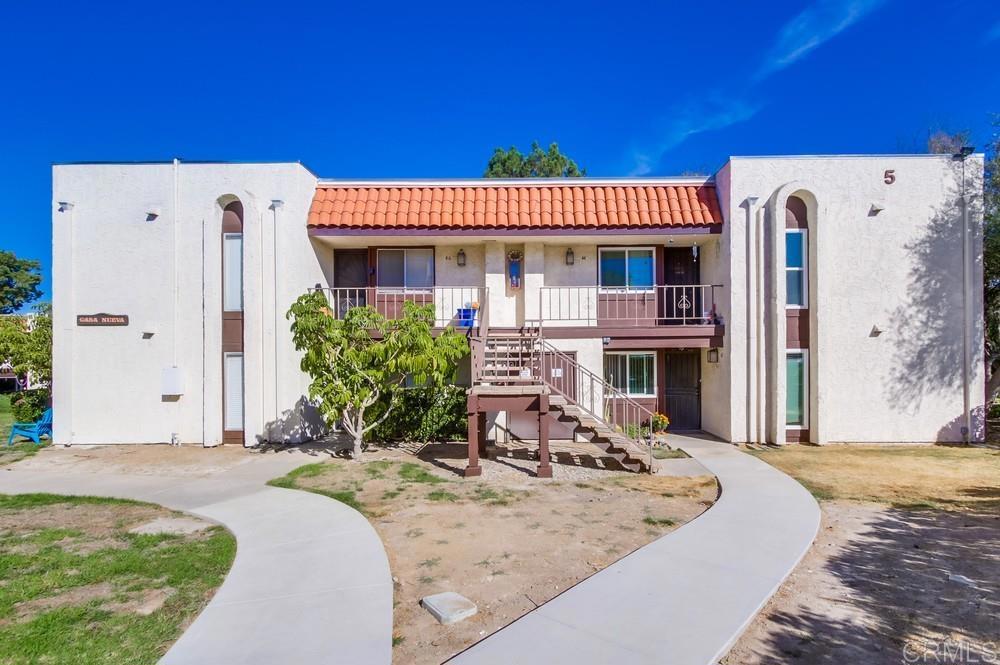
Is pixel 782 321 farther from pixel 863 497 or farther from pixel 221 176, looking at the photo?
pixel 221 176

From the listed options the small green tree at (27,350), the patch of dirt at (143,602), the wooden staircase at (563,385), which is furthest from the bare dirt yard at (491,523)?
the small green tree at (27,350)

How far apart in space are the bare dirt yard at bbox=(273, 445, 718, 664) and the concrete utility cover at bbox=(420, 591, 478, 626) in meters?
0.07

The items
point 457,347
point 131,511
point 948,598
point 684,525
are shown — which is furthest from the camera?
point 457,347

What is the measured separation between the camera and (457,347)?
10234 mm

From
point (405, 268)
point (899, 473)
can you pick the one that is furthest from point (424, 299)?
point (899, 473)

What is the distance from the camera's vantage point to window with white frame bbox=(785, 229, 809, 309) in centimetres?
1191

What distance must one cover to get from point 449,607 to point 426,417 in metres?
8.33

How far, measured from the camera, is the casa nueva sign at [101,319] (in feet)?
39.1

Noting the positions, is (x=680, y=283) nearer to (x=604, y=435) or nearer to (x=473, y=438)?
(x=604, y=435)

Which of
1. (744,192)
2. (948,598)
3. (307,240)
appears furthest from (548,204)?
(948,598)

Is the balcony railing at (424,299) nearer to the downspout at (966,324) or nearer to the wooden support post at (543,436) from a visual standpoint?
the wooden support post at (543,436)

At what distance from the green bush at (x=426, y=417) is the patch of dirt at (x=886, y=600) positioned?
810 centimetres

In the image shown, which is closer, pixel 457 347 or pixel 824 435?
pixel 457 347

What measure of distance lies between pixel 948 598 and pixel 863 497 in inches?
138
